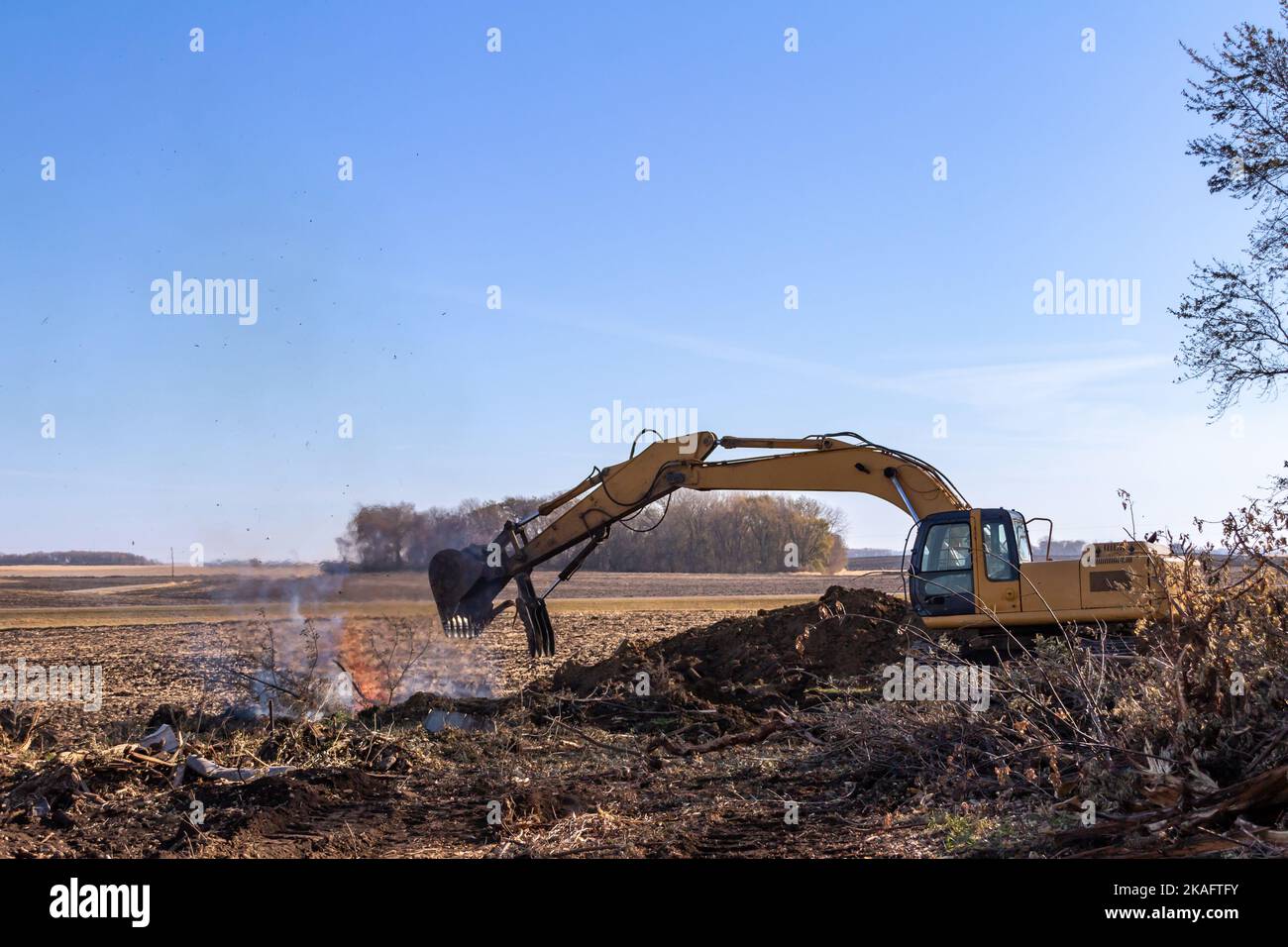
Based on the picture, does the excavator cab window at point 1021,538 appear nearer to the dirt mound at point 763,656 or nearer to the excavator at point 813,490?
the excavator at point 813,490

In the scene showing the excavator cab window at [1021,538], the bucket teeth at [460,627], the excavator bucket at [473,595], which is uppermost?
the excavator cab window at [1021,538]

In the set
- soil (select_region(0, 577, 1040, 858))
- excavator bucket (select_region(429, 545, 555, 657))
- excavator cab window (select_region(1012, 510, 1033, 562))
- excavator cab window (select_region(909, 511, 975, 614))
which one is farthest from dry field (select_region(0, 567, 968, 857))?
excavator cab window (select_region(1012, 510, 1033, 562))

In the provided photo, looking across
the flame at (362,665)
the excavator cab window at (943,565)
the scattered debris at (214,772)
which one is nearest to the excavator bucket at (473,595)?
the flame at (362,665)

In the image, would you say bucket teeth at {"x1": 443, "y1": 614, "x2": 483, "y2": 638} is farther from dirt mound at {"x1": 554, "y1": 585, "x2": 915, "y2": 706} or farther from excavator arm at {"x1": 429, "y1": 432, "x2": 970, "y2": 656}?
dirt mound at {"x1": 554, "y1": 585, "x2": 915, "y2": 706}

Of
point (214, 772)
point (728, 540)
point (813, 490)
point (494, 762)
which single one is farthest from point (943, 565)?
point (728, 540)

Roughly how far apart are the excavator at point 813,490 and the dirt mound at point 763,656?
971 mm

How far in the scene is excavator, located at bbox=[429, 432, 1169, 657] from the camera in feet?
45.1

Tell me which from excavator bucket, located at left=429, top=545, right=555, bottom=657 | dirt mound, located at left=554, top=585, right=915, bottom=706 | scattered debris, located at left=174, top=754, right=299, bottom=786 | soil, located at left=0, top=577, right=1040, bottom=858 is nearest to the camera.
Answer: soil, located at left=0, top=577, right=1040, bottom=858

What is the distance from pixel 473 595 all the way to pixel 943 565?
20.9ft

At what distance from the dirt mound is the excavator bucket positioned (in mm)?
878

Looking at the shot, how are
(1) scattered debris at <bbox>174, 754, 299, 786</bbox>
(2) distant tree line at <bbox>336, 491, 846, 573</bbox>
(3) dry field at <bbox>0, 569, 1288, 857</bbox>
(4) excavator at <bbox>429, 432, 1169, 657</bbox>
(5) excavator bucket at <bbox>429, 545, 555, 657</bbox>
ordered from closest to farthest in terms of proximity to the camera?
(3) dry field at <bbox>0, 569, 1288, 857</bbox>
(1) scattered debris at <bbox>174, 754, 299, 786</bbox>
(4) excavator at <bbox>429, 432, 1169, 657</bbox>
(5) excavator bucket at <bbox>429, 545, 555, 657</bbox>
(2) distant tree line at <bbox>336, 491, 846, 573</bbox>

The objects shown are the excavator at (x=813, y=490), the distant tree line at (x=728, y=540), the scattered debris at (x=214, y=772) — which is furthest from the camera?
the distant tree line at (x=728, y=540)

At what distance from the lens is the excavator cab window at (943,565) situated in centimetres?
1402
